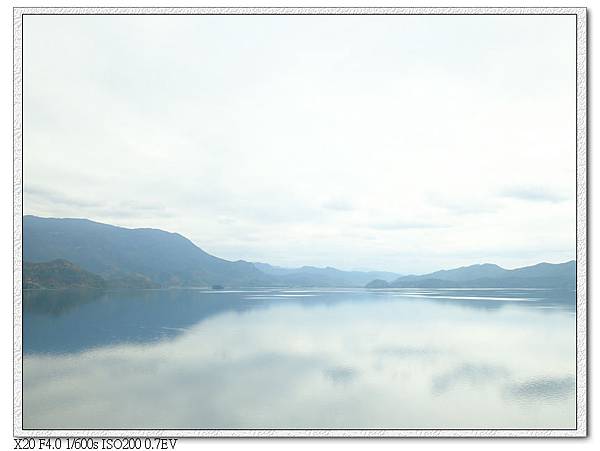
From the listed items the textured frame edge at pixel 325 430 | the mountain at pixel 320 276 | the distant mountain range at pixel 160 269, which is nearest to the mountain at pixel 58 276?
the distant mountain range at pixel 160 269

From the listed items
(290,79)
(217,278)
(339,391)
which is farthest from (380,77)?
(339,391)

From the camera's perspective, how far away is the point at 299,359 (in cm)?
434

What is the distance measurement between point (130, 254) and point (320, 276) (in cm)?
203

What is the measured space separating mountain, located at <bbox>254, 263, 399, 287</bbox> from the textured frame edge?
1.48m

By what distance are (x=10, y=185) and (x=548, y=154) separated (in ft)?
16.0

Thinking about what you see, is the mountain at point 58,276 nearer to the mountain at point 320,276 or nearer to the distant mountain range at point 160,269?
the distant mountain range at point 160,269

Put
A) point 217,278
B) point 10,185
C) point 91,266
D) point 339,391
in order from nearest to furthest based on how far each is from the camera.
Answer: point 10,185 → point 339,391 → point 91,266 → point 217,278

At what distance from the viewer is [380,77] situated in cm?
415

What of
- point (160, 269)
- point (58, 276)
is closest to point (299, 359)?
point (160, 269)

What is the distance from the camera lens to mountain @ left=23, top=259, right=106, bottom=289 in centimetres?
377

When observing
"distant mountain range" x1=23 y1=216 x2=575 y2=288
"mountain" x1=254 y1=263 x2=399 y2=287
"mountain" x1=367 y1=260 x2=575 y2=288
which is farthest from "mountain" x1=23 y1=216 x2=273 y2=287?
"mountain" x1=367 y1=260 x2=575 y2=288

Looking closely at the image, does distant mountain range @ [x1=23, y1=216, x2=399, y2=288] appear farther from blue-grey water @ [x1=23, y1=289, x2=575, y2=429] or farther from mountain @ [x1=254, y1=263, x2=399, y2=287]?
blue-grey water @ [x1=23, y1=289, x2=575, y2=429]

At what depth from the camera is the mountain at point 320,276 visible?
14.6 ft

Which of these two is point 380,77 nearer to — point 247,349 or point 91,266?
point 247,349
